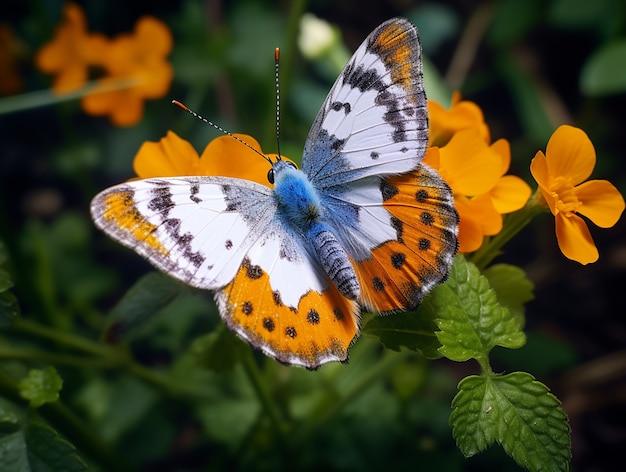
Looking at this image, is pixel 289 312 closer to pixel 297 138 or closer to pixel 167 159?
Result: pixel 167 159

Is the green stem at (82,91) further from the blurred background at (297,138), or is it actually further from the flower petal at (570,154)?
the flower petal at (570,154)

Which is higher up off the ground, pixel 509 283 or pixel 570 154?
pixel 570 154

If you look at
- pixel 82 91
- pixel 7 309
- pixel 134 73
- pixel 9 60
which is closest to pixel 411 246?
pixel 7 309

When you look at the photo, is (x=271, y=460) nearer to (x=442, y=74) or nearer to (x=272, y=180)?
(x=272, y=180)

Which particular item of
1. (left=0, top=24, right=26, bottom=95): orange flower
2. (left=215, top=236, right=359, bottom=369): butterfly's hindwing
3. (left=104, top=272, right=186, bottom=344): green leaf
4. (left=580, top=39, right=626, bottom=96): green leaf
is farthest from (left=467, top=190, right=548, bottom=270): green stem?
(left=0, top=24, right=26, bottom=95): orange flower

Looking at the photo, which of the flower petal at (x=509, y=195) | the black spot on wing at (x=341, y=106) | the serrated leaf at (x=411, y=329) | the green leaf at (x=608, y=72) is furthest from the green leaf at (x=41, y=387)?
the green leaf at (x=608, y=72)

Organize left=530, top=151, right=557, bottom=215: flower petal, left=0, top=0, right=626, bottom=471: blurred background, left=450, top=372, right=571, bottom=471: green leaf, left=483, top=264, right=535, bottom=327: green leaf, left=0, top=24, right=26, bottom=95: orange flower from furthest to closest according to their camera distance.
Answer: left=0, top=24, right=26, bottom=95: orange flower, left=0, top=0, right=626, bottom=471: blurred background, left=483, top=264, right=535, bottom=327: green leaf, left=530, top=151, right=557, bottom=215: flower petal, left=450, top=372, right=571, bottom=471: green leaf

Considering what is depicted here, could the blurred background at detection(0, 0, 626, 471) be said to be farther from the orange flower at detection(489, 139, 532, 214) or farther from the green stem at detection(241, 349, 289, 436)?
the orange flower at detection(489, 139, 532, 214)
